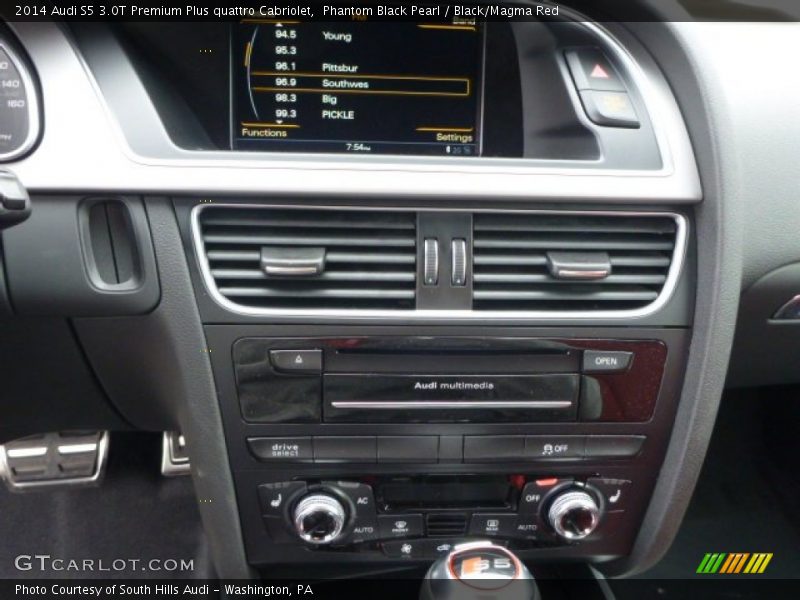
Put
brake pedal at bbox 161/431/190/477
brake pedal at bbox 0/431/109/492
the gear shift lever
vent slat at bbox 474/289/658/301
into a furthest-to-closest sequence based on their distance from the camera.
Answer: brake pedal at bbox 161/431/190/477 → brake pedal at bbox 0/431/109/492 → vent slat at bbox 474/289/658/301 → the gear shift lever

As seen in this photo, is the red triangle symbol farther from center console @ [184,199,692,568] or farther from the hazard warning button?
center console @ [184,199,692,568]

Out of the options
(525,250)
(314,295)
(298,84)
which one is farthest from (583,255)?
(298,84)

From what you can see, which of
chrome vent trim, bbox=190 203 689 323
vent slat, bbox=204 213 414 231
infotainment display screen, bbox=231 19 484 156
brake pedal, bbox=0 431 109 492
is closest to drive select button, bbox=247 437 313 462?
chrome vent trim, bbox=190 203 689 323

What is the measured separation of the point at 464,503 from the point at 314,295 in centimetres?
43

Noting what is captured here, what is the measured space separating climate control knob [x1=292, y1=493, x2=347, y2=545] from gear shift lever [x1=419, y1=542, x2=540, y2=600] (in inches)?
8.3

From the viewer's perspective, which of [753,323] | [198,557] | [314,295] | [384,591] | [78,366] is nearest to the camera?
[314,295]

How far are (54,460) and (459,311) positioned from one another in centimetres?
102

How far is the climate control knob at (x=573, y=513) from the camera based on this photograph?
1.27m

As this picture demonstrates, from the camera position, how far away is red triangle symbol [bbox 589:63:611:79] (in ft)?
3.90

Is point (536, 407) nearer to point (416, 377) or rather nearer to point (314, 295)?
point (416, 377)

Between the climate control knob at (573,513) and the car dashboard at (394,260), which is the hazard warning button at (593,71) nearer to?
the car dashboard at (394,260)

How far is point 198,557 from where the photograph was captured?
→ 1901 millimetres

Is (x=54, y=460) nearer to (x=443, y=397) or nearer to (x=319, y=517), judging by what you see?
(x=319, y=517)

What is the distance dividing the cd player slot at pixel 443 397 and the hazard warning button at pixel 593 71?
42 cm
